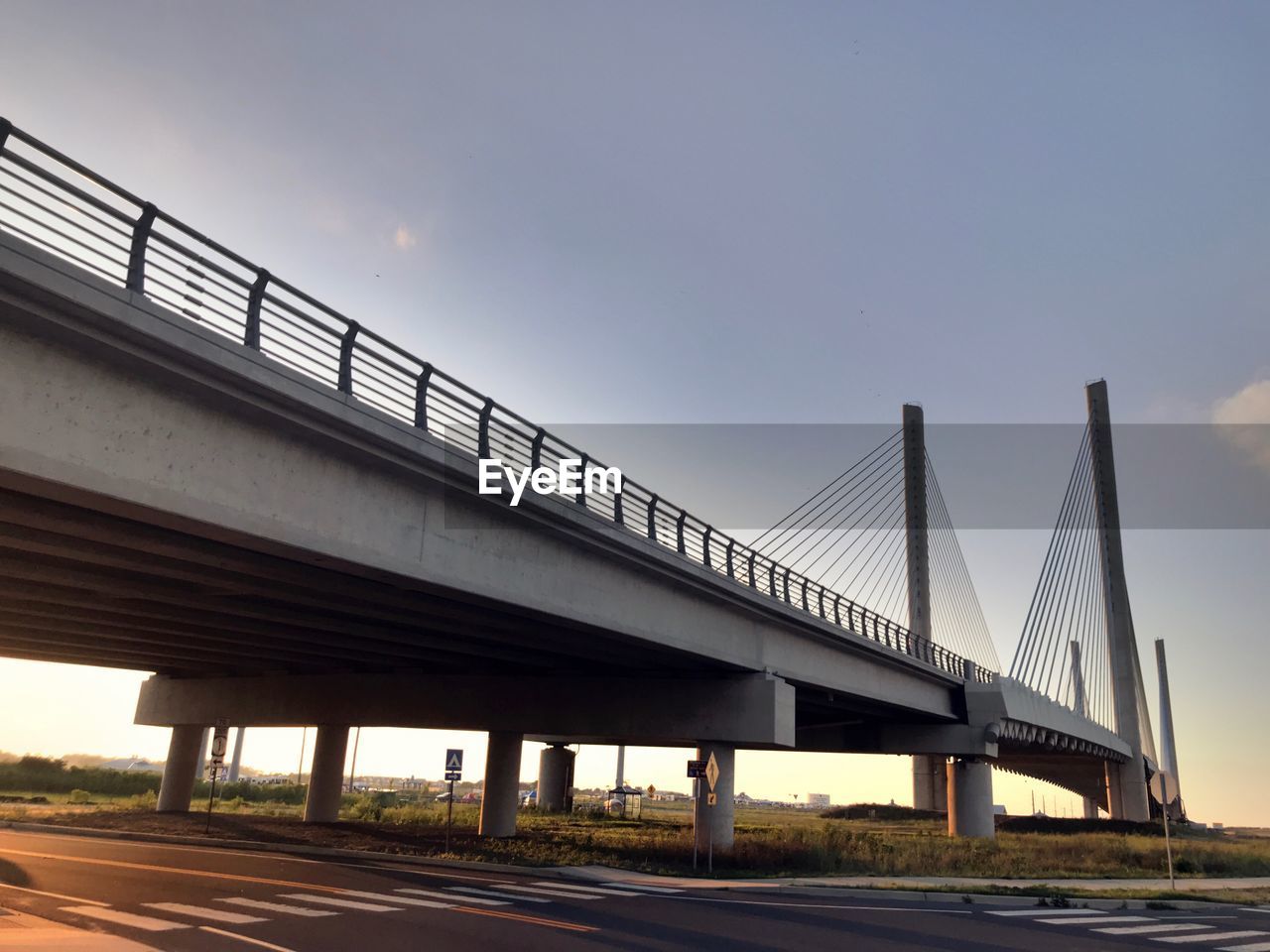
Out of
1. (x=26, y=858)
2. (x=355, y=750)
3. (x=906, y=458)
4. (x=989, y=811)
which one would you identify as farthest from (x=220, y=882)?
(x=355, y=750)

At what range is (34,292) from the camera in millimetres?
9984

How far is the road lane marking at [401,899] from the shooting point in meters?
15.3

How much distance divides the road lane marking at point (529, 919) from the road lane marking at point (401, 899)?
49 centimetres

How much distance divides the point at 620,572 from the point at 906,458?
38.6m

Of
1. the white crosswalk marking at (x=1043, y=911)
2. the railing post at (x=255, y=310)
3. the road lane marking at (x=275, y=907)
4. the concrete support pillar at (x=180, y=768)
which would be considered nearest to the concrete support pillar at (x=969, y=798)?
the white crosswalk marking at (x=1043, y=911)

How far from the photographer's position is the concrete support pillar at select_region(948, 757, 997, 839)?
152 ft

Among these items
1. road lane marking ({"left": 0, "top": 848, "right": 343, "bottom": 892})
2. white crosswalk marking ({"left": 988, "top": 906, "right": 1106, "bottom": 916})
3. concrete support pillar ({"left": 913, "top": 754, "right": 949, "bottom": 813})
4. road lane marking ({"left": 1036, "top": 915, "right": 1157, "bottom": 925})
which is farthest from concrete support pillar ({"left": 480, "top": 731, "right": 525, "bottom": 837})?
concrete support pillar ({"left": 913, "top": 754, "right": 949, "bottom": 813})

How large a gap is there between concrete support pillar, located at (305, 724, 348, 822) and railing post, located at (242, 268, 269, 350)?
25572 mm

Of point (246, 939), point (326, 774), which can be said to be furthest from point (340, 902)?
point (326, 774)

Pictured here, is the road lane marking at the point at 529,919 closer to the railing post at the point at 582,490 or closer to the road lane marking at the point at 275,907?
the road lane marking at the point at 275,907

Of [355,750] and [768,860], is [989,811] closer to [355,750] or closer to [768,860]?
[768,860]

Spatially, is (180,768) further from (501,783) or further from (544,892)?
(544,892)

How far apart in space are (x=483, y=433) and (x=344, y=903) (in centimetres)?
796

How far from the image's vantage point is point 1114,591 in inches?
2517
